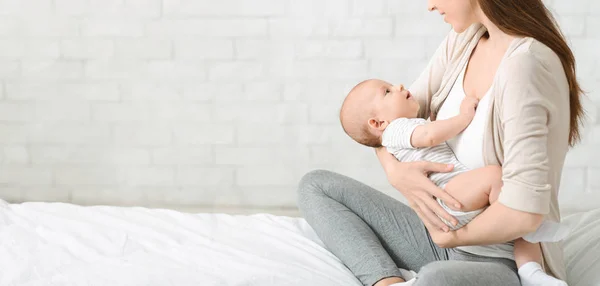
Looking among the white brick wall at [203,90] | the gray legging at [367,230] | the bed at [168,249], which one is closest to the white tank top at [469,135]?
the gray legging at [367,230]

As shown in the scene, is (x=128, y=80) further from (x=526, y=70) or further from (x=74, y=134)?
(x=526, y=70)

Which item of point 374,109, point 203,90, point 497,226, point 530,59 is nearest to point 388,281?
point 497,226

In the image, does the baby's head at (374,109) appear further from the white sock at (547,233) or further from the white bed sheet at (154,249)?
the white sock at (547,233)

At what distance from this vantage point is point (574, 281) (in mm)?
1830

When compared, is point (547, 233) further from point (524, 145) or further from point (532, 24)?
point (532, 24)

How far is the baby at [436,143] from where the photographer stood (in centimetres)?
166

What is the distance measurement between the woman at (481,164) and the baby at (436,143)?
1.0 inches

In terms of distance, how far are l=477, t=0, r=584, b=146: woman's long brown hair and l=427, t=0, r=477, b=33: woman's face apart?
0.16 ft

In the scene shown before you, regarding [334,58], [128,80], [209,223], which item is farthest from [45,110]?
[209,223]

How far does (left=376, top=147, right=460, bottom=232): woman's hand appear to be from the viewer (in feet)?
5.74

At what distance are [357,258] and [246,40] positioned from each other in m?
1.77

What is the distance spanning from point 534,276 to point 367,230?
1.61 feet

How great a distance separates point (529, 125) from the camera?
1568 mm

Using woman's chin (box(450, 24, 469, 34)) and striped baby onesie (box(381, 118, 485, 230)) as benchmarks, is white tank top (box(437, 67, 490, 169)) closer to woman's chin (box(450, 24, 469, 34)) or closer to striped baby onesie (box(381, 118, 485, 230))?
striped baby onesie (box(381, 118, 485, 230))
